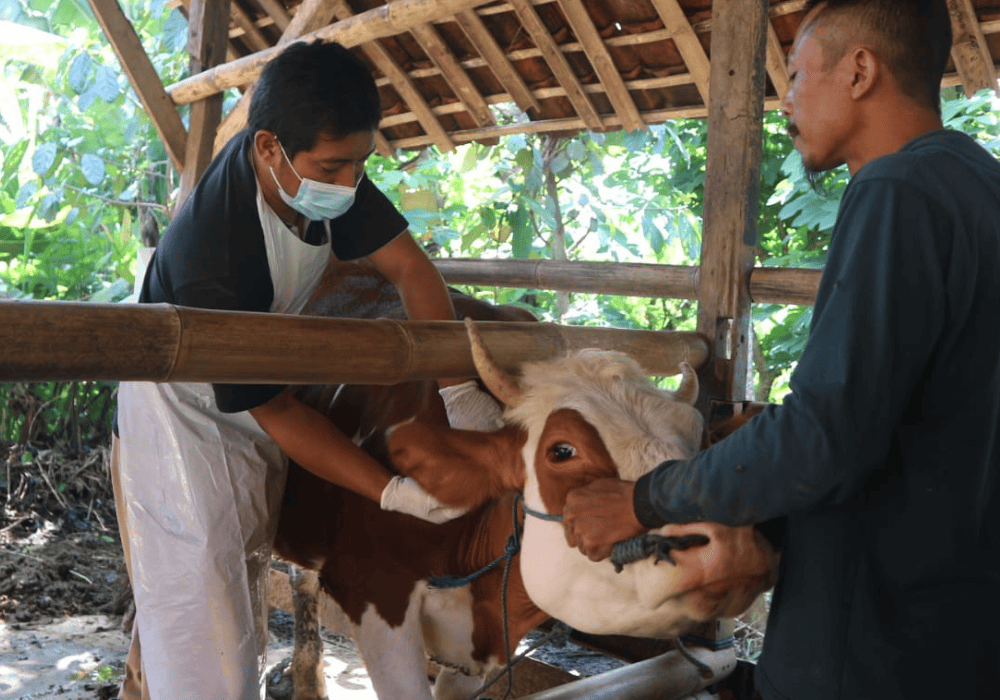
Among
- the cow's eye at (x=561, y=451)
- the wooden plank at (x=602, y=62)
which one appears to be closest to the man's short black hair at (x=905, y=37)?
the cow's eye at (x=561, y=451)

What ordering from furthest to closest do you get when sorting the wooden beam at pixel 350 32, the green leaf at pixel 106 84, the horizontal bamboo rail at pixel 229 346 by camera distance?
the green leaf at pixel 106 84, the wooden beam at pixel 350 32, the horizontal bamboo rail at pixel 229 346

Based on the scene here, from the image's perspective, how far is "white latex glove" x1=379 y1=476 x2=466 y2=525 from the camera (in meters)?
2.22

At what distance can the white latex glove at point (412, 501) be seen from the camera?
87.3 inches

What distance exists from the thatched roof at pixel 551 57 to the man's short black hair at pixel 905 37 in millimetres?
2345

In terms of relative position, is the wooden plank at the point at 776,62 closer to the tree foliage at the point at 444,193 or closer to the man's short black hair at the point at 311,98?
the man's short black hair at the point at 311,98

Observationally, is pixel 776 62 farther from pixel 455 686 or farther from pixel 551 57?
pixel 455 686

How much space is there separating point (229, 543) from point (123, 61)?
3324 millimetres

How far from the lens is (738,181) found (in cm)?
316

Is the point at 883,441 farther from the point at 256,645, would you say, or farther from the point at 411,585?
the point at 256,645

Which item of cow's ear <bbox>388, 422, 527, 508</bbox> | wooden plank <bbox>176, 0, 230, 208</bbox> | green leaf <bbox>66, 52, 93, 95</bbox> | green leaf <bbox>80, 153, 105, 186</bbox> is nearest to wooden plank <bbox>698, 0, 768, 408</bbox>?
cow's ear <bbox>388, 422, 527, 508</bbox>

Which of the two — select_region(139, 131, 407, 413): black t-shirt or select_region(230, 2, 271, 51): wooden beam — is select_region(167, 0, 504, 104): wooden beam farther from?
select_region(139, 131, 407, 413): black t-shirt

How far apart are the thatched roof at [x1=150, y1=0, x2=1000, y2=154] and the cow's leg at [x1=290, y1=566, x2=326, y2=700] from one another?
2302 millimetres

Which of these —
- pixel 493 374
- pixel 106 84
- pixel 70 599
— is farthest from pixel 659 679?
pixel 106 84

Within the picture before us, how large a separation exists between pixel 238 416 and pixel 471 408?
2.10 ft
